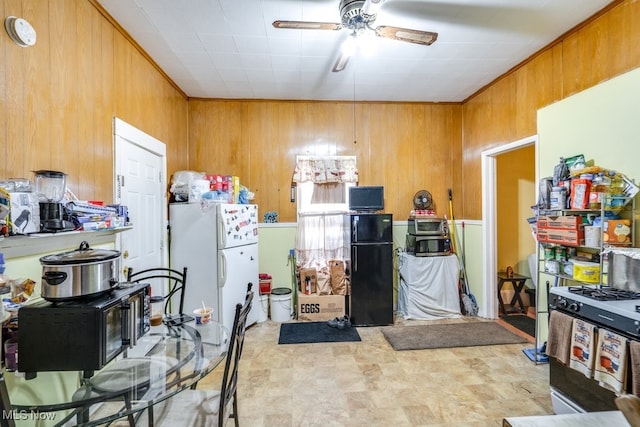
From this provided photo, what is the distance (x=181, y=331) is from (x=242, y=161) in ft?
9.20

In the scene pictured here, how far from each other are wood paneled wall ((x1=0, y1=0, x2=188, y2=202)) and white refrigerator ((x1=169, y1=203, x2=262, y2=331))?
0.99 metres

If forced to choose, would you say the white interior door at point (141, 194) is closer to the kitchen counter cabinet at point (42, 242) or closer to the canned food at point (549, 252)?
the kitchen counter cabinet at point (42, 242)

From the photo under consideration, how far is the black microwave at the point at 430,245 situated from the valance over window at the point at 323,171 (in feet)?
3.80

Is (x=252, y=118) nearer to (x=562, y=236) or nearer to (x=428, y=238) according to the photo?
(x=428, y=238)

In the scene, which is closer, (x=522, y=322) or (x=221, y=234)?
(x=221, y=234)

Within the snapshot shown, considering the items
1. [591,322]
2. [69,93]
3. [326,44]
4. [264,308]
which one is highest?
[326,44]

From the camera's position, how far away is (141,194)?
2.88m

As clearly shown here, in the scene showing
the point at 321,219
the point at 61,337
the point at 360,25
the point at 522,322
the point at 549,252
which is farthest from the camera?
the point at 321,219

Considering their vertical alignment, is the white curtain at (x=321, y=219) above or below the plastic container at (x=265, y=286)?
above

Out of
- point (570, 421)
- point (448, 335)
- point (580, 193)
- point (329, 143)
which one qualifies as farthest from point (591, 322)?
point (329, 143)

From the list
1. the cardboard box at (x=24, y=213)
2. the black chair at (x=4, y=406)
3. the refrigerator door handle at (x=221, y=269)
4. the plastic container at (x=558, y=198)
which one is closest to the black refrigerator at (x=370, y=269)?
the refrigerator door handle at (x=221, y=269)

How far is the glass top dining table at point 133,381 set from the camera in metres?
1.21

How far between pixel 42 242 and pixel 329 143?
3323 mm

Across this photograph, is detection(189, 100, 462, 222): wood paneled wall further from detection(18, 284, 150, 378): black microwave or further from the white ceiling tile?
detection(18, 284, 150, 378): black microwave
